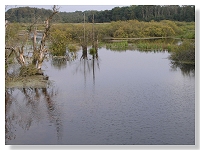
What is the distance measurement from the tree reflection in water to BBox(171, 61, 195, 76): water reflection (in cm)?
576

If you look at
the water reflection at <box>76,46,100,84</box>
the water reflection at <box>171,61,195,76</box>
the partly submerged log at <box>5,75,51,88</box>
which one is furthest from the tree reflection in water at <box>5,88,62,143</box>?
the water reflection at <box>171,61,195,76</box>

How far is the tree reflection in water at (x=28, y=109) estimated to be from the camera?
8.05 m

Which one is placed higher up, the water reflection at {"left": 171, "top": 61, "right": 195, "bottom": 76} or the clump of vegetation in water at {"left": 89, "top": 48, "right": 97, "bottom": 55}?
the clump of vegetation in water at {"left": 89, "top": 48, "right": 97, "bottom": 55}

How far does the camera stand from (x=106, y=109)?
915 cm

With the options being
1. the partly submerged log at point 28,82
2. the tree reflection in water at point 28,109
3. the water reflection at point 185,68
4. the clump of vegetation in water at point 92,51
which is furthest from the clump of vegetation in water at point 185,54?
the tree reflection in water at point 28,109

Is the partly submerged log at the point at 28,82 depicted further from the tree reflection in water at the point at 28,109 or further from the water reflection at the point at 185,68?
the water reflection at the point at 185,68

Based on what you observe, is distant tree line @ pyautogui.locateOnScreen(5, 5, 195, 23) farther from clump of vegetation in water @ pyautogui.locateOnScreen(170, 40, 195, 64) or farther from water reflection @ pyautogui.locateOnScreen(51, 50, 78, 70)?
clump of vegetation in water @ pyautogui.locateOnScreen(170, 40, 195, 64)

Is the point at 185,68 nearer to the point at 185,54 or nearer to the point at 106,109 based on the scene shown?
the point at 185,54

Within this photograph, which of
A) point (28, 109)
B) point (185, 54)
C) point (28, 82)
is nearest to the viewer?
point (28, 109)

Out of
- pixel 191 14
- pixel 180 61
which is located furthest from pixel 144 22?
pixel 180 61

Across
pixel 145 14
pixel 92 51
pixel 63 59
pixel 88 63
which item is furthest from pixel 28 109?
pixel 145 14

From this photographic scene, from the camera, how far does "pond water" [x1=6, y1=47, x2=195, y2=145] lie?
735 cm

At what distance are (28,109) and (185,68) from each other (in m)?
8.57
